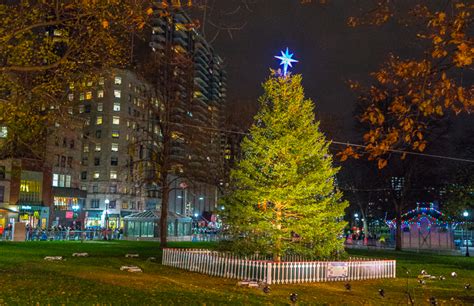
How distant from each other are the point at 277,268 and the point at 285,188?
12.6 feet

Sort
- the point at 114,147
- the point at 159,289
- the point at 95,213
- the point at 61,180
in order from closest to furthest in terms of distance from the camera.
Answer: the point at 159,289 → the point at 61,180 → the point at 95,213 → the point at 114,147

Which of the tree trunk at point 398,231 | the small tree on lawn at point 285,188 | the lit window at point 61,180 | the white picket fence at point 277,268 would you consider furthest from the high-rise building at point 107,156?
the small tree on lawn at point 285,188

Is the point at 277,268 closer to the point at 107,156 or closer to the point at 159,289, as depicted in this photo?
the point at 159,289

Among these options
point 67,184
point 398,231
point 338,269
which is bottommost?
point 338,269

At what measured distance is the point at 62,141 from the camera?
81438 millimetres

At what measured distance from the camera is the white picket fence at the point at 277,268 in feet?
67.8

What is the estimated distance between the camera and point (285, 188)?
23.0 meters

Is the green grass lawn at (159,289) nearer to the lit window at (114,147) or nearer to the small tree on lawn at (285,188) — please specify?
the small tree on lawn at (285,188)

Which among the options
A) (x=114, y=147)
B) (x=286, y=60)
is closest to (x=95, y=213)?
(x=114, y=147)

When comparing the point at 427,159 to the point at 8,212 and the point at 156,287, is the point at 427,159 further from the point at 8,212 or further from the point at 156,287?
the point at 8,212

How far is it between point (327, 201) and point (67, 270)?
11.5m

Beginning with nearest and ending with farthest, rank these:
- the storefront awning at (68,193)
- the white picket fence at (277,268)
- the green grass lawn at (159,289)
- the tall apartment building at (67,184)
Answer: the green grass lawn at (159,289), the white picket fence at (277,268), the tall apartment building at (67,184), the storefront awning at (68,193)

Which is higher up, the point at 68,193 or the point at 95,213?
the point at 68,193

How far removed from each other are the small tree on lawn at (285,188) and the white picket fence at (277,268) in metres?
1.23
